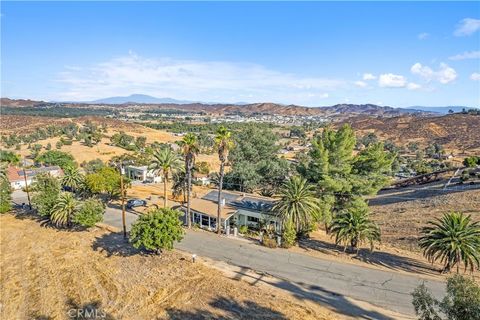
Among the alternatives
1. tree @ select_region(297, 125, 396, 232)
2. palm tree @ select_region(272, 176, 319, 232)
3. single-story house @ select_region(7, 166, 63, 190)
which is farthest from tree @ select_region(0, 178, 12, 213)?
tree @ select_region(297, 125, 396, 232)

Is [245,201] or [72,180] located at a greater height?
[72,180]

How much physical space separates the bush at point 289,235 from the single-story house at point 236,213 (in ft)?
10.8

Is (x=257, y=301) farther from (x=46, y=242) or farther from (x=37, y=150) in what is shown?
(x=37, y=150)

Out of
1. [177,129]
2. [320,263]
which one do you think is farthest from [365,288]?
[177,129]

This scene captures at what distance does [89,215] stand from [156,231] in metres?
11.4

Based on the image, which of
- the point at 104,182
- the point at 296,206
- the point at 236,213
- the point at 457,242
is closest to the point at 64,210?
the point at 104,182

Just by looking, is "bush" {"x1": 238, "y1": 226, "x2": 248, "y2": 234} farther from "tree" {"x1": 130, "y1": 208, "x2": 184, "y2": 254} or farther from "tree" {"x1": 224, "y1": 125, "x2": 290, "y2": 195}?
"tree" {"x1": 224, "y1": 125, "x2": 290, "y2": 195}

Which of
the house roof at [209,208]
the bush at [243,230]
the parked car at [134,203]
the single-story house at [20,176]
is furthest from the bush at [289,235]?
the single-story house at [20,176]

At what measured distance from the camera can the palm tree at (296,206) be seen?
32.5 meters

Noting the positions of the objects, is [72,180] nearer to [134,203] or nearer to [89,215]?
[134,203]

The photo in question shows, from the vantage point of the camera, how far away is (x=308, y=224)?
3403 centimetres

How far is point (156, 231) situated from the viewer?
28406 millimetres

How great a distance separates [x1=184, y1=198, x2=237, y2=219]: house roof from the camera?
38.1m

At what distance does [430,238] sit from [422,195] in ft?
86.9
